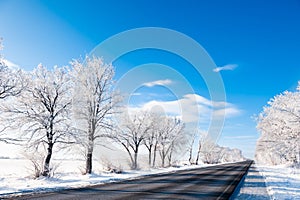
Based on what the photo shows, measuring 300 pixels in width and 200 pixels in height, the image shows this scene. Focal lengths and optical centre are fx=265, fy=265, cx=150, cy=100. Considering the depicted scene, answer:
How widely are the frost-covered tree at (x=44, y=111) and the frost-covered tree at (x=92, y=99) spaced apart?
167 cm

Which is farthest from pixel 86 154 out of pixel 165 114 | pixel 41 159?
pixel 165 114

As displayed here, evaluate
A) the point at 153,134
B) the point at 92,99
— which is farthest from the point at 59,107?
the point at 153,134

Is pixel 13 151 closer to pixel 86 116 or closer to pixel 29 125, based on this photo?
pixel 29 125

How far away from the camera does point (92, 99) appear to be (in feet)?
84.4

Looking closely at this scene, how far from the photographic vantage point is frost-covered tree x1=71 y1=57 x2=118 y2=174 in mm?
24722

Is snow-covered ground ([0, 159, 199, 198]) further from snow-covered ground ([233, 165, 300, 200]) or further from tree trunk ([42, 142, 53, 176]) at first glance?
snow-covered ground ([233, 165, 300, 200])

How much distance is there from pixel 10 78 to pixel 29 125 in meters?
4.89

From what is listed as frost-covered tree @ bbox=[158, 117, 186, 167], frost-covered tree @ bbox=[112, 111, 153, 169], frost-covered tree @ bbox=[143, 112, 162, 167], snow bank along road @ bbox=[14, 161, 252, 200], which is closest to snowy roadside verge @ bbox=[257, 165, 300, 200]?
snow bank along road @ bbox=[14, 161, 252, 200]

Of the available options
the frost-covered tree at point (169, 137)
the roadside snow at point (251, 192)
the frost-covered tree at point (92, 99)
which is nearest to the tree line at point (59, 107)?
the frost-covered tree at point (92, 99)

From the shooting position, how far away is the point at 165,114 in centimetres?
5469

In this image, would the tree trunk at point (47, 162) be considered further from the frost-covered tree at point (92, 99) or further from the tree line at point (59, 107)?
the frost-covered tree at point (92, 99)

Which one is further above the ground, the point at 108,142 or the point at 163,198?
the point at 108,142

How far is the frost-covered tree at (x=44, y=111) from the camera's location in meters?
21.0

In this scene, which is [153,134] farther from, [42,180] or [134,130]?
[42,180]
